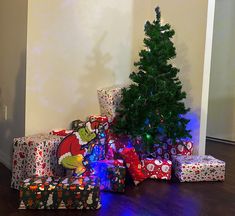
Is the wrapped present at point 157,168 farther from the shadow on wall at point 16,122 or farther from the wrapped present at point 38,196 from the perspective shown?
the shadow on wall at point 16,122

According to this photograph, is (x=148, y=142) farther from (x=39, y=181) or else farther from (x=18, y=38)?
(x=18, y=38)

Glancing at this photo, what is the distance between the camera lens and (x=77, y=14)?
2854mm

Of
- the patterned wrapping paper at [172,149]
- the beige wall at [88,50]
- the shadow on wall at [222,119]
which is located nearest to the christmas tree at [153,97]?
the patterned wrapping paper at [172,149]

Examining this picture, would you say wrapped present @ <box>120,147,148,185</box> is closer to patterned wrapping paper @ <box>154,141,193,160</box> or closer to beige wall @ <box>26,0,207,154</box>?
patterned wrapping paper @ <box>154,141,193,160</box>

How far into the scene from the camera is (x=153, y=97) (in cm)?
275

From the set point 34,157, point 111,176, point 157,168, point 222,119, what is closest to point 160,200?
point 111,176

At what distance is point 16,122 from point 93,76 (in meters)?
0.83

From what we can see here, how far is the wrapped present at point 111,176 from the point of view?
2426mm

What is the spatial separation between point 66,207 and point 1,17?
1.95m

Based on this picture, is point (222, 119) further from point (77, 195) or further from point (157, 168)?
point (77, 195)

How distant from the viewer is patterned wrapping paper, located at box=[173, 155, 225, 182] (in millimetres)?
2750

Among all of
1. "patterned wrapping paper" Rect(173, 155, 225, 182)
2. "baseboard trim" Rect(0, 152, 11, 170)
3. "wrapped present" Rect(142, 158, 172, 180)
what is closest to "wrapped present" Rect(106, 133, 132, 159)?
"wrapped present" Rect(142, 158, 172, 180)

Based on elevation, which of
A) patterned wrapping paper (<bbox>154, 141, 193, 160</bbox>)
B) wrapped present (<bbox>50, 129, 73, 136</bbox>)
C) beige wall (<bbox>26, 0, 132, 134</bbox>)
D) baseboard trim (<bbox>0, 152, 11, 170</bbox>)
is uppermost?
beige wall (<bbox>26, 0, 132, 134</bbox>)

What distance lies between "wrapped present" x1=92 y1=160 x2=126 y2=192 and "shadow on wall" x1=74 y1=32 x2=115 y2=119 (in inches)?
28.3
